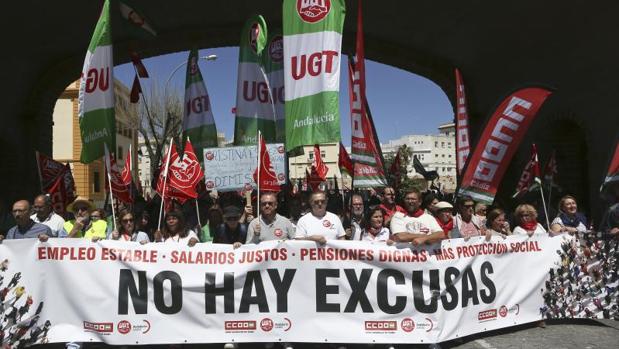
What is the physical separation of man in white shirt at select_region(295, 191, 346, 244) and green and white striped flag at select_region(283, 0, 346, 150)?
110 centimetres

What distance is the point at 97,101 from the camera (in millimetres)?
7055

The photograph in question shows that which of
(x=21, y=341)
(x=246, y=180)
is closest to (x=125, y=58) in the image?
(x=246, y=180)

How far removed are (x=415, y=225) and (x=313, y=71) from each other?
234 centimetres

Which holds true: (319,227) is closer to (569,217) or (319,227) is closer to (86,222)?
(569,217)

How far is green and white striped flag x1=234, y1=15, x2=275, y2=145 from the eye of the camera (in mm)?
9641

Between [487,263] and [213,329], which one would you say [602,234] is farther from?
[213,329]

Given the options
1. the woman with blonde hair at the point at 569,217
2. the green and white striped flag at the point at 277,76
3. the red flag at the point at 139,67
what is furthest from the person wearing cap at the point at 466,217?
the red flag at the point at 139,67

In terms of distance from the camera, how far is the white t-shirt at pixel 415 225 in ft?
19.3

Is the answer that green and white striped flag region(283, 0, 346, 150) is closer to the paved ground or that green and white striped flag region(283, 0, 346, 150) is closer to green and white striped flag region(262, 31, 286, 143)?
the paved ground

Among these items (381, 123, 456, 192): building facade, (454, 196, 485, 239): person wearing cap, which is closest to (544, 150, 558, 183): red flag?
(454, 196, 485, 239): person wearing cap

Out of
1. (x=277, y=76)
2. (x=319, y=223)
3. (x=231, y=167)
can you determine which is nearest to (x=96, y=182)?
(x=277, y=76)

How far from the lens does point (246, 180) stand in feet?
27.8

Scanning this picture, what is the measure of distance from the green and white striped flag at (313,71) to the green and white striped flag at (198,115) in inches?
161

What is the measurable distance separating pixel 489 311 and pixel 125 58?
1456 cm
